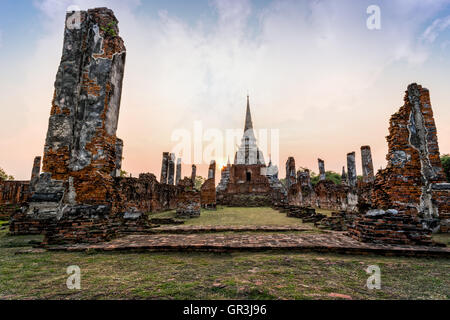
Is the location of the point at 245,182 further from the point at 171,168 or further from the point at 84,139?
the point at 84,139

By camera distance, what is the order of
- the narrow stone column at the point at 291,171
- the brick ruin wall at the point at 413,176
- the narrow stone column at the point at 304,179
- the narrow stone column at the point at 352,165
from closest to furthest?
the brick ruin wall at the point at 413,176, the narrow stone column at the point at 304,179, the narrow stone column at the point at 352,165, the narrow stone column at the point at 291,171

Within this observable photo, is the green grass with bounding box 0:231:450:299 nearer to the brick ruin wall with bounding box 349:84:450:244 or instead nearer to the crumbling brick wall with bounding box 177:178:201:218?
the brick ruin wall with bounding box 349:84:450:244

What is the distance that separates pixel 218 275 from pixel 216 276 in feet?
0.15

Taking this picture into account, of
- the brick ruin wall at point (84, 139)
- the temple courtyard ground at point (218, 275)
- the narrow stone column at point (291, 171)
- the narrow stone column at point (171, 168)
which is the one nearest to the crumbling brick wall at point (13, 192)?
the narrow stone column at point (171, 168)

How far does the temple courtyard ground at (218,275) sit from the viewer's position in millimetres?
1941

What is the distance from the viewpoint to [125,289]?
203 cm

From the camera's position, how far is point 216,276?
2389 millimetres

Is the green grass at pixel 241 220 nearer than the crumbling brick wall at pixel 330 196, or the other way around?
the green grass at pixel 241 220

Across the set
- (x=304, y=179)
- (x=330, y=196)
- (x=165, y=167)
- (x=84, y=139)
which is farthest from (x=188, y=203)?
(x=165, y=167)

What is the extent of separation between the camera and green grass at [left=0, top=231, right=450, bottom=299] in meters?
1.94

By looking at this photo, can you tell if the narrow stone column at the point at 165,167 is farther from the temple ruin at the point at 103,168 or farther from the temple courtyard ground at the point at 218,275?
the temple courtyard ground at the point at 218,275
